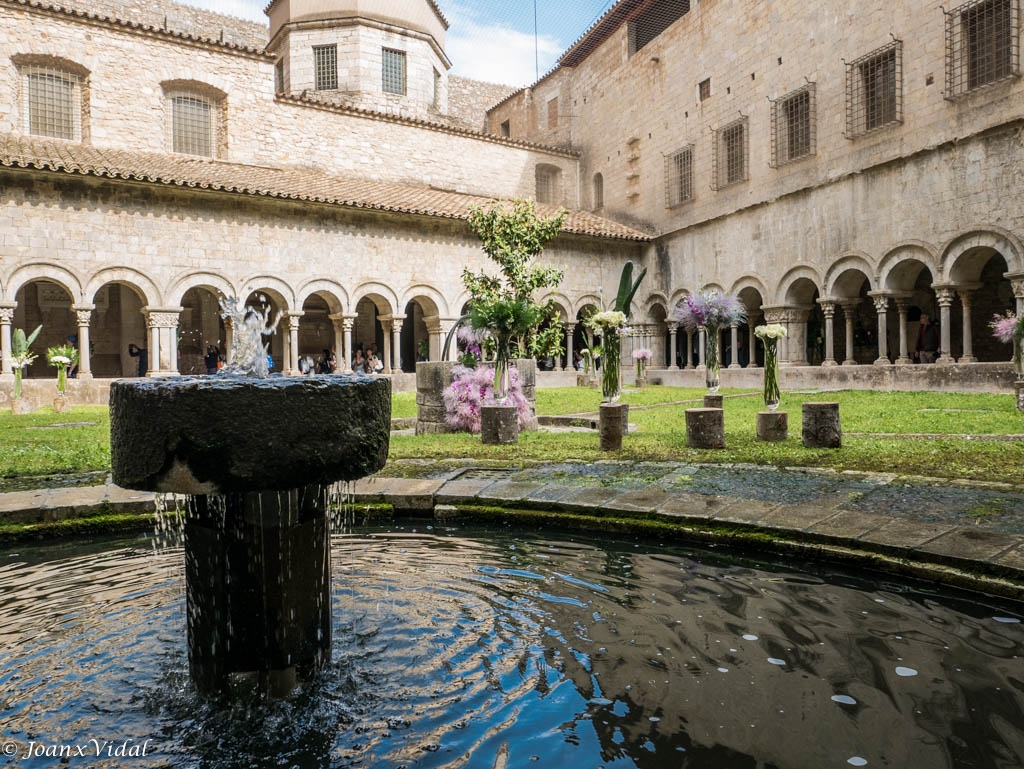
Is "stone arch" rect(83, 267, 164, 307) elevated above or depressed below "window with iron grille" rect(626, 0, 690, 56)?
below

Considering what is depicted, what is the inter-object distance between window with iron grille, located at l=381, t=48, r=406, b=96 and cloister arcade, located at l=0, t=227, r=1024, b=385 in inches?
295

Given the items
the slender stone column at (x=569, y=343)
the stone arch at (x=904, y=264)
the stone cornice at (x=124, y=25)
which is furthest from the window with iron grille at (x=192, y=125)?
the stone arch at (x=904, y=264)

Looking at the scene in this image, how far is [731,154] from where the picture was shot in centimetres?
1970

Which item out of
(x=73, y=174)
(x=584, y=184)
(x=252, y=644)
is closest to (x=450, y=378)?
(x=252, y=644)

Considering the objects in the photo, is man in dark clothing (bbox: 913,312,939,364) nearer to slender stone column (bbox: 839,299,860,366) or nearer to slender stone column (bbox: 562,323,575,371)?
slender stone column (bbox: 839,299,860,366)

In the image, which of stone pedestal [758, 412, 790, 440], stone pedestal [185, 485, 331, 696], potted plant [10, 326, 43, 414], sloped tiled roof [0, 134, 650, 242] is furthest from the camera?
sloped tiled roof [0, 134, 650, 242]

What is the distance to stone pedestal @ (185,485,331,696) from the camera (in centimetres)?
227

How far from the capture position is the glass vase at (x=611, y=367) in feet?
24.8

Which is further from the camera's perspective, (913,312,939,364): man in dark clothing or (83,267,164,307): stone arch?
(913,312,939,364): man in dark clothing

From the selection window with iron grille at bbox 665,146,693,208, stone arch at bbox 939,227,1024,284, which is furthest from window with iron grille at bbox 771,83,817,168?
stone arch at bbox 939,227,1024,284

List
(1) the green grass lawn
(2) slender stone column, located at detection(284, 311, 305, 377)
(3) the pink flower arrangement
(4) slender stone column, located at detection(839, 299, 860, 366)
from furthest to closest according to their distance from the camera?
1. (2) slender stone column, located at detection(284, 311, 305, 377)
2. (4) slender stone column, located at detection(839, 299, 860, 366)
3. (3) the pink flower arrangement
4. (1) the green grass lawn

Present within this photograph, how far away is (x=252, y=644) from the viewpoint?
228cm

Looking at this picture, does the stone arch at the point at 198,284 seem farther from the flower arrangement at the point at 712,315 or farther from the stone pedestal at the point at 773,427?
the stone pedestal at the point at 773,427

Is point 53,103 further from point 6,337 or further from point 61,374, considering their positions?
point 61,374
